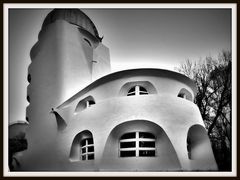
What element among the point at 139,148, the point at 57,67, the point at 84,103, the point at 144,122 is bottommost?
the point at 139,148

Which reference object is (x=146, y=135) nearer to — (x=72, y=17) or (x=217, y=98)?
(x=217, y=98)

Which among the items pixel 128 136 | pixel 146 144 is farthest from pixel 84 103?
pixel 146 144

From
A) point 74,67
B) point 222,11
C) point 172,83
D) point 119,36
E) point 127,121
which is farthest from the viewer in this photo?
point 74,67

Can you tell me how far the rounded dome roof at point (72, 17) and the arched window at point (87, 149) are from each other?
10.8 meters

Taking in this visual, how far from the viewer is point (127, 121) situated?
1267 cm

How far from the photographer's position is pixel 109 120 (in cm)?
1311

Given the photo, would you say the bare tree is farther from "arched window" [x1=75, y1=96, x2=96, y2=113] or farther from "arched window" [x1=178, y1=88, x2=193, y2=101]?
"arched window" [x1=75, y1=96, x2=96, y2=113]

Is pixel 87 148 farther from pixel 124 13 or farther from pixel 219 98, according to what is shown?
pixel 219 98

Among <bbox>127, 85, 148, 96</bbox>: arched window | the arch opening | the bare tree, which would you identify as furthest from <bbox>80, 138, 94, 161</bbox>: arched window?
the bare tree

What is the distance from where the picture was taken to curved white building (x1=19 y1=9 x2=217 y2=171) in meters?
12.5

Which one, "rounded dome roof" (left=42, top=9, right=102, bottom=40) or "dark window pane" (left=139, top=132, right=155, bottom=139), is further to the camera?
"rounded dome roof" (left=42, top=9, right=102, bottom=40)

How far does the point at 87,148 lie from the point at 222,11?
10.3 meters

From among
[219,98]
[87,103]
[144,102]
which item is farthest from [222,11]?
[219,98]

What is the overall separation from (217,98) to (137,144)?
11.1 metres
